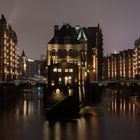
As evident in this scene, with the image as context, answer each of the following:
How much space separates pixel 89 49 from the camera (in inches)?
6752

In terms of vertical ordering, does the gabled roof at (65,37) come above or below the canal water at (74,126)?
above

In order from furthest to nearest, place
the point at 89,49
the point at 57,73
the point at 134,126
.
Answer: the point at 89,49 → the point at 57,73 → the point at 134,126

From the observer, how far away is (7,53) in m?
177

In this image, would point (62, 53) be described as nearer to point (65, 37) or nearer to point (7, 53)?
point (65, 37)

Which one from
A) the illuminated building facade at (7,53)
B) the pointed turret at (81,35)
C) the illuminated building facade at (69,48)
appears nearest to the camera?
the illuminated building facade at (69,48)

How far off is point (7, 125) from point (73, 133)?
481 inches

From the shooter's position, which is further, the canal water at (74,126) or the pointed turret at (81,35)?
the pointed turret at (81,35)

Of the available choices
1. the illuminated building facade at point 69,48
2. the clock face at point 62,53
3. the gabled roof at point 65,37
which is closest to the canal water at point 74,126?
the illuminated building facade at point 69,48

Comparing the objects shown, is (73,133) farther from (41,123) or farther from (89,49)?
(89,49)

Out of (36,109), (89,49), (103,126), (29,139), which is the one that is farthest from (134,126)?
(89,49)

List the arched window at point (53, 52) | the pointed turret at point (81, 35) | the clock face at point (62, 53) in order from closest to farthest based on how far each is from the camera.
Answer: the arched window at point (53, 52) → the clock face at point (62, 53) → the pointed turret at point (81, 35)

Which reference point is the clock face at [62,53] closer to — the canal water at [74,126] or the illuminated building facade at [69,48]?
the illuminated building facade at [69,48]

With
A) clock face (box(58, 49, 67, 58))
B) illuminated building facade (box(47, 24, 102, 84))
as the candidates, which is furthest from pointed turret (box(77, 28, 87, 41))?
clock face (box(58, 49, 67, 58))

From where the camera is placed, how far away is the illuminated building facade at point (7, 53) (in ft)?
545
